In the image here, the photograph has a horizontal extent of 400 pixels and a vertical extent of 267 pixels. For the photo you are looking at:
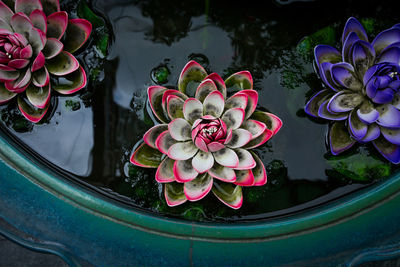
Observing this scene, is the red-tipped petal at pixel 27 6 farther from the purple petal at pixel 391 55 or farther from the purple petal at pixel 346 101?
the purple petal at pixel 391 55

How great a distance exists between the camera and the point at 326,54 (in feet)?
4.17

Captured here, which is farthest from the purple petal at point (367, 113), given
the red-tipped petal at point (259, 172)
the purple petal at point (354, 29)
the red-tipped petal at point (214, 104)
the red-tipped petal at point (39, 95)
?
the red-tipped petal at point (39, 95)

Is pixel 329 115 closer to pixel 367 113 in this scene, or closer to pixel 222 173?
pixel 367 113

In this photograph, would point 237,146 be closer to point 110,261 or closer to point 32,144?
point 110,261

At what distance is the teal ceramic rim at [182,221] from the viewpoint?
1.23 metres

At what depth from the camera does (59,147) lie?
129cm

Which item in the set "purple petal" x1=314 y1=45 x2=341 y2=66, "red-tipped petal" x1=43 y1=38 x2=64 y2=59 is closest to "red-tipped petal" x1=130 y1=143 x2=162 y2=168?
"red-tipped petal" x1=43 y1=38 x2=64 y2=59

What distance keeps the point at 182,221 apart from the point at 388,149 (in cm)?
79

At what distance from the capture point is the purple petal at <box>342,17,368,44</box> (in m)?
1.24

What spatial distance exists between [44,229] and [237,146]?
29.8 inches

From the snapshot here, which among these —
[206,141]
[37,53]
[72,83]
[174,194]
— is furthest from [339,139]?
[37,53]

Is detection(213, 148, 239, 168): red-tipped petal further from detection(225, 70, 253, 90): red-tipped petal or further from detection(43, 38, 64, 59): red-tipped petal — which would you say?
detection(43, 38, 64, 59): red-tipped petal

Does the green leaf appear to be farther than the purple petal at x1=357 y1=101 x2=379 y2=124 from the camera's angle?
Yes

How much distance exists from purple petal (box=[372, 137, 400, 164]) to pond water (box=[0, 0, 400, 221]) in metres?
0.05
